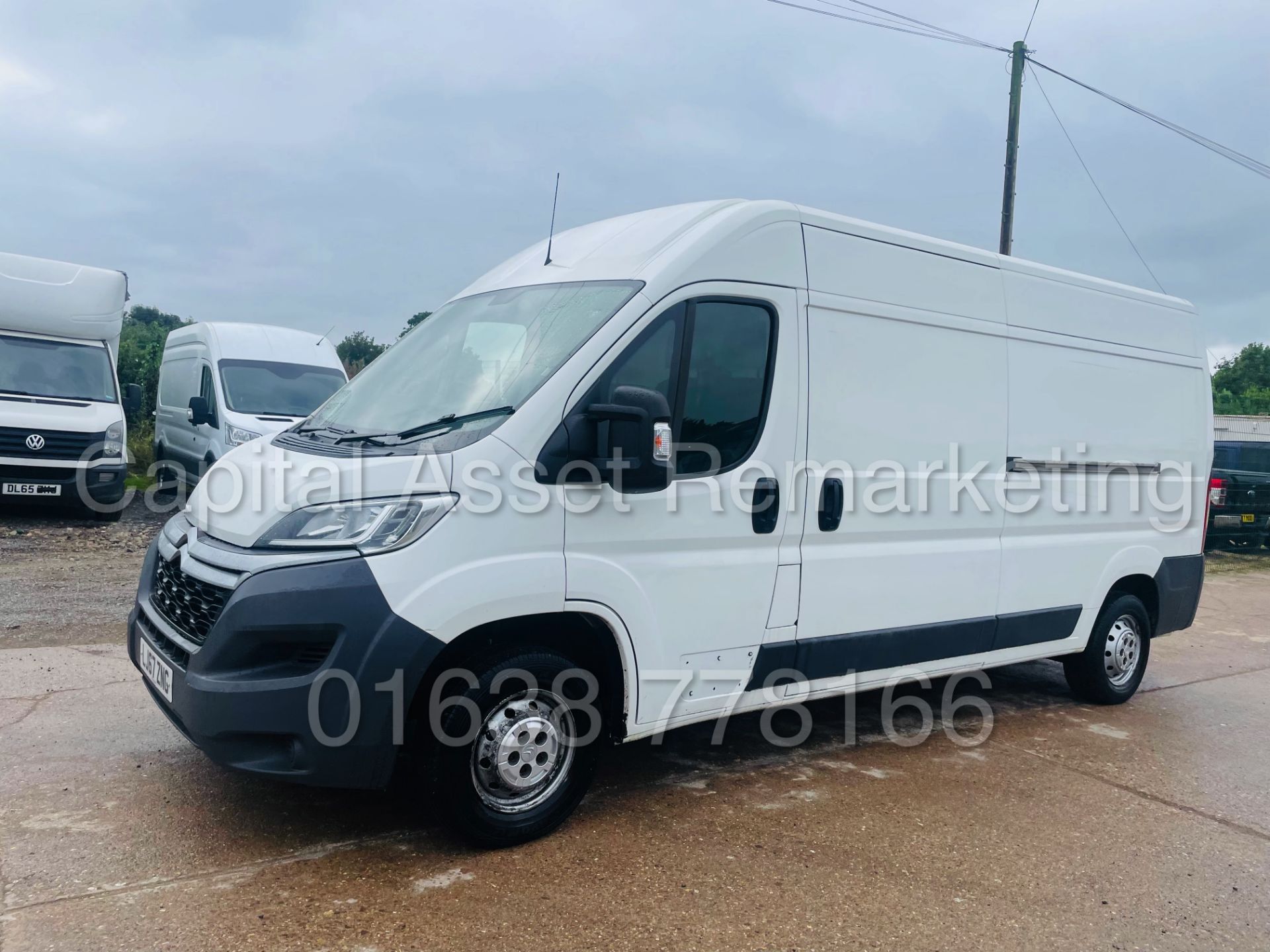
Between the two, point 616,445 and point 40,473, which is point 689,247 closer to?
point 616,445

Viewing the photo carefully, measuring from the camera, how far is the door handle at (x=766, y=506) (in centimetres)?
428

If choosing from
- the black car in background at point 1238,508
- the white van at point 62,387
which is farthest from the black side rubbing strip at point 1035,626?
the white van at point 62,387

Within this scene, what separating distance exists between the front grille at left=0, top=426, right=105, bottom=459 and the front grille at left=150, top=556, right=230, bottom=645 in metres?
8.32

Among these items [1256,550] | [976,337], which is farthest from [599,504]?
[1256,550]

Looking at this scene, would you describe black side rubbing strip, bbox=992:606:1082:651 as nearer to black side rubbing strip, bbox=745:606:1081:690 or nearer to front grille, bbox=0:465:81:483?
black side rubbing strip, bbox=745:606:1081:690

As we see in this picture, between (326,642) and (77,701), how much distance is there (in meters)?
2.67

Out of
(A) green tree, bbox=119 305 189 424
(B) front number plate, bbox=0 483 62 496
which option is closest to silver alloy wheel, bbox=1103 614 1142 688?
(B) front number plate, bbox=0 483 62 496

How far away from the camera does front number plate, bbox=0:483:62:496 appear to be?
11.0m

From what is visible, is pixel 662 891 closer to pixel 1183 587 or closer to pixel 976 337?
pixel 976 337

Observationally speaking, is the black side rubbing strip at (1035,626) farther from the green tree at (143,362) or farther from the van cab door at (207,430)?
the green tree at (143,362)

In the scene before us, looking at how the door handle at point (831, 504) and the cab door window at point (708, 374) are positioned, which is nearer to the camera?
the cab door window at point (708, 374)

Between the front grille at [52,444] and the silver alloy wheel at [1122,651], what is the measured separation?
33.5 feet

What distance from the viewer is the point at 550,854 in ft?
12.4

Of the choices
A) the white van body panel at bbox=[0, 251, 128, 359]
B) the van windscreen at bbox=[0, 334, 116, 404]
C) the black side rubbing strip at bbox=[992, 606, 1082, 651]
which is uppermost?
the white van body panel at bbox=[0, 251, 128, 359]
